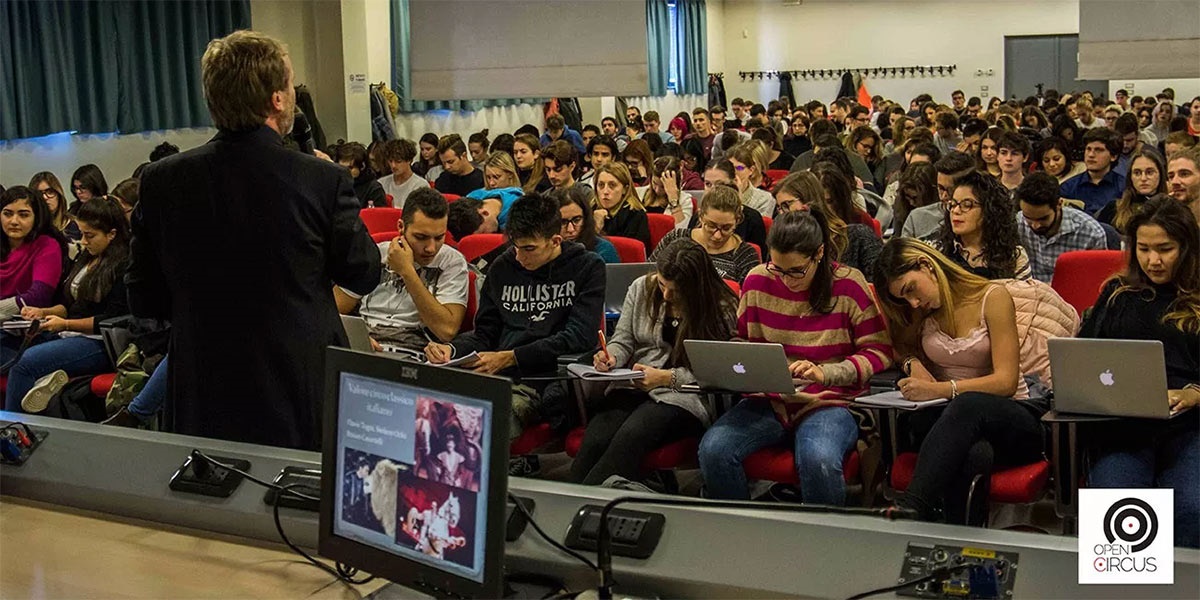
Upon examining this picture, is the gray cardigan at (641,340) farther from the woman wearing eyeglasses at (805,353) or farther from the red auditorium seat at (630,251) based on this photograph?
the red auditorium seat at (630,251)

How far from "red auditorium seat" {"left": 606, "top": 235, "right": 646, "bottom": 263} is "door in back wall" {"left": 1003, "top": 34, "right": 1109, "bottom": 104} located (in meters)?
18.0

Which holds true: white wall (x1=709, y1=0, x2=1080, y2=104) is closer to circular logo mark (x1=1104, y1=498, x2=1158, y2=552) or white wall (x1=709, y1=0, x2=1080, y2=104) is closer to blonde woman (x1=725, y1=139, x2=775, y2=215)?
blonde woman (x1=725, y1=139, x2=775, y2=215)

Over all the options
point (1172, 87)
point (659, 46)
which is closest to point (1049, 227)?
point (659, 46)

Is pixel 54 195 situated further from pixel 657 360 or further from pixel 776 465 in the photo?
pixel 776 465

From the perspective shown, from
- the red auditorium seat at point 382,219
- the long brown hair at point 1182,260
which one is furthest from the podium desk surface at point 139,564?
the red auditorium seat at point 382,219

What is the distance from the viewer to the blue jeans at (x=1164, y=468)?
126 inches

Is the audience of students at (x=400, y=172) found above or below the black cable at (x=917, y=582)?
above

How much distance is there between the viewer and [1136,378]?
10.5ft

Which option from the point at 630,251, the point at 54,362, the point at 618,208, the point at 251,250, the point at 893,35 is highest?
the point at 893,35

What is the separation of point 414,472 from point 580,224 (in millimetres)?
3511

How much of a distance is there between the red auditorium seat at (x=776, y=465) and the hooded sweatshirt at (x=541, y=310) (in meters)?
0.75

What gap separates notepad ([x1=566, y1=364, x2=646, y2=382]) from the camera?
13.0 ft

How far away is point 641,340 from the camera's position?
420 cm

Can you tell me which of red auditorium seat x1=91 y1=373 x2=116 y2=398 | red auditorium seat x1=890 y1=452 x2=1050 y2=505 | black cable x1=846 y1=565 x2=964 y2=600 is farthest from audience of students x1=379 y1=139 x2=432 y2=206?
black cable x1=846 y1=565 x2=964 y2=600
